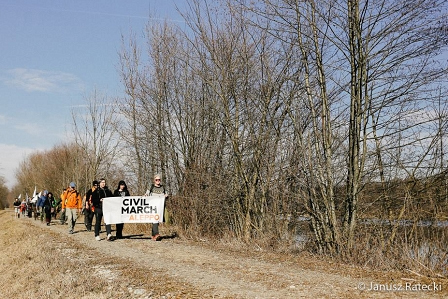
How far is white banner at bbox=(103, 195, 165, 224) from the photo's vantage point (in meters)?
14.1

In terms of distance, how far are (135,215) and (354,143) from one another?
726 centimetres

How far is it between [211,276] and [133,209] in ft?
22.8

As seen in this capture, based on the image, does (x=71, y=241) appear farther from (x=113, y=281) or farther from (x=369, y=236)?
(x=369, y=236)

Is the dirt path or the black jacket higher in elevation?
the black jacket

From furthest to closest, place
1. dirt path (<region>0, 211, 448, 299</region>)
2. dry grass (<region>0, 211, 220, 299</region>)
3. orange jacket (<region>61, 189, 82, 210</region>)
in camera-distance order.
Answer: orange jacket (<region>61, 189, 82, 210</region>), dry grass (<region>0, 211, 220, 299</region>), dirt path (<region>0, 211, 448, 299</region>)

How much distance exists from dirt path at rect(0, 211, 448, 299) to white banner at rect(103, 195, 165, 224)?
7.00 ft

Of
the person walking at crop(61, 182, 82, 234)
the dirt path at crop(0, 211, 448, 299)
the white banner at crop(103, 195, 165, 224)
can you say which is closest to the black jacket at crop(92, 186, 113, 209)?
the white banner at crop(103, 195, 165, 224)

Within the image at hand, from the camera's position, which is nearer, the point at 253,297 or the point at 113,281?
the point at 253,297

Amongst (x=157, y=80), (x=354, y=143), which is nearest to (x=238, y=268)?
(x=354, y=143)

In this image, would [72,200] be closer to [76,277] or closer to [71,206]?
[71,206]

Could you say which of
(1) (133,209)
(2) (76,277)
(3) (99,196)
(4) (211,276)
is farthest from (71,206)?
(4) (211,276)

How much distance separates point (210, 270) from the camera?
8609 mm

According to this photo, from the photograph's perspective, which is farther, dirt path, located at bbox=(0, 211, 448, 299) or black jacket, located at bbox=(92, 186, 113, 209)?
black jacket, located at bbox=(92, 186, 113, 209)

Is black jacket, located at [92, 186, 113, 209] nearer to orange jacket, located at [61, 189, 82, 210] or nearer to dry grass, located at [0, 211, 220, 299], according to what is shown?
dry grass, located at [0, 211, 220, 299]
